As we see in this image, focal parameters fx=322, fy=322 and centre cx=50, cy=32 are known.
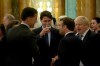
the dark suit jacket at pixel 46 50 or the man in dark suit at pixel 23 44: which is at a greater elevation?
the man in dark suit at pixel 23 44

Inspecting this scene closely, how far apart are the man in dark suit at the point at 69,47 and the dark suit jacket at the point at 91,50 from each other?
167mm

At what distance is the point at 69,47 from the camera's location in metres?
5.16

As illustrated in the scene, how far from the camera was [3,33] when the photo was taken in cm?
590

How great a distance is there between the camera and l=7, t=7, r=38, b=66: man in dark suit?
4.89 meters

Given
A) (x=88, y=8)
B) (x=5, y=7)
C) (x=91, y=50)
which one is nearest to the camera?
(x=91, y=50)

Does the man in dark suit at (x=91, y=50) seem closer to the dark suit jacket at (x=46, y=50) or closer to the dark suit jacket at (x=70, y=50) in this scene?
the dark suit jacket at (x=70, y=50)

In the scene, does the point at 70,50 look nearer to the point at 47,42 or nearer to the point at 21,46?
the point at 21,46

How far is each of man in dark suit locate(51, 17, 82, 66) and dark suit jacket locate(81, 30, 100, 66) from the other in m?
0.17

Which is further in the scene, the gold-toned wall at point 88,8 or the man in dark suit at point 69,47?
the gold-toned wall at point 88,8

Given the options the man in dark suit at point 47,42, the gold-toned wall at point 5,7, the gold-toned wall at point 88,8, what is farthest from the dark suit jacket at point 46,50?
the gold-toned wall at point 5,7

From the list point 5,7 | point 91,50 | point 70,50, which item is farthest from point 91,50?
point 5,7

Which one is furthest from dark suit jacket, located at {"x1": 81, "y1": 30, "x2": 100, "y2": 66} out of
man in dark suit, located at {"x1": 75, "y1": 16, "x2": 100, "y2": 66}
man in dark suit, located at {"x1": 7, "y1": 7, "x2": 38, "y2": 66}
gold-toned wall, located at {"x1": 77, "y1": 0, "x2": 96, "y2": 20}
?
gold-toned wall, located at {"x1": 77, "y1": 0, "x2": 96, "y2": 20}

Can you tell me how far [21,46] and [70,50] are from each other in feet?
2.70

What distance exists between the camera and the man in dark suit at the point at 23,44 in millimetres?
4895
